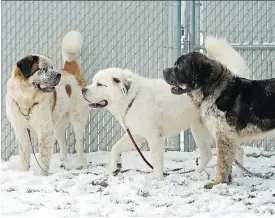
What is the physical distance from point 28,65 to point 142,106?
1.34m

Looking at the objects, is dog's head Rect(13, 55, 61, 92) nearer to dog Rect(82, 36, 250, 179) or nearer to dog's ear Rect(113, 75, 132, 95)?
dog Rect(82, 36, 250, 179)

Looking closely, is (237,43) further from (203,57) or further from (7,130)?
(7,130)

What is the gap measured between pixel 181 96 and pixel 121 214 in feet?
5.96

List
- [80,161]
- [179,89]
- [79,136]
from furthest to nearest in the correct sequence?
[79,136]
[80,161]
[179,89]

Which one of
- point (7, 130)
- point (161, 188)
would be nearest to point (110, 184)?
point (161, 188)

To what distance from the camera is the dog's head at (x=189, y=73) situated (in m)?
5.29

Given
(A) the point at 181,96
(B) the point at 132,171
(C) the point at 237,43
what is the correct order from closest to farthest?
(A) the point at 181,96 → (B) the point at 132,171 → (C) the point at 237,43

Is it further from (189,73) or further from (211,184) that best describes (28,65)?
(211,184)


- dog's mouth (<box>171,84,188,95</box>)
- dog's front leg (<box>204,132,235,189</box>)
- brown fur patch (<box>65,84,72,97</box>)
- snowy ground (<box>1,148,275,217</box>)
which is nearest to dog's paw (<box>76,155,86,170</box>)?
snowy ground (<box>1,148,275,217</box>)

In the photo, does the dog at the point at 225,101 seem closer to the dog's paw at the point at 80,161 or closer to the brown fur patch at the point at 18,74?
the brown fur patch at the point at 18,74

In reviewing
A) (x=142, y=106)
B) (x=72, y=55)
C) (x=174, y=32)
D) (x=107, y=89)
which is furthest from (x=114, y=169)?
(x=174, y=32)

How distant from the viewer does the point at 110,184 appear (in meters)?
5.36

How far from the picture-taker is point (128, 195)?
16.2 ft

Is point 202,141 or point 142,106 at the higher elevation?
point 142,106
